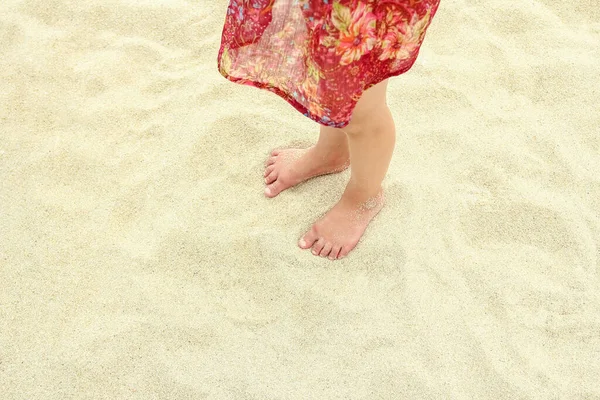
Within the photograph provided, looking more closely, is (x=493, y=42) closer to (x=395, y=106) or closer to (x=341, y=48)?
(x=395, y=106)

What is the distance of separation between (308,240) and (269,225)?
0.39 feet

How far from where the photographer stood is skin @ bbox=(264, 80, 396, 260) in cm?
112

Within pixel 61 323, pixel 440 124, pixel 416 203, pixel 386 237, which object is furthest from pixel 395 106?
pixel 61 323

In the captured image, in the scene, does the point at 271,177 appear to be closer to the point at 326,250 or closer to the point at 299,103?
the point at 326,250

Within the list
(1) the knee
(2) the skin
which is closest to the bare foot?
(2) the skin

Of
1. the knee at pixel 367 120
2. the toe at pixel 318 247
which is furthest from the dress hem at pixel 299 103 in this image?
the toe at pixel 318 247

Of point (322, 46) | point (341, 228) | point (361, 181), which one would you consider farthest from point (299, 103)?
point (341, 228)

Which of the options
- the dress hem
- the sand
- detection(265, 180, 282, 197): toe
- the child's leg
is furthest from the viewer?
detection(265, 180, 282, 197): toe

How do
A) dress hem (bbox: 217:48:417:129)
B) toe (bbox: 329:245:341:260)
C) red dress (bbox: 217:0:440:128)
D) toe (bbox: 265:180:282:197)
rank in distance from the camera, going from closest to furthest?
red dress (bbox: 217:0:440:128) < dress hem (bbox: 217:48:417:129) < toe (bbox: 329:245:341:260) < toe (bbox: 265:180:282:197)

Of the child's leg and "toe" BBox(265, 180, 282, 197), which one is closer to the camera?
the child's leg

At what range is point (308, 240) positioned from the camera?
1.38 meters

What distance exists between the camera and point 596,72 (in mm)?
1715

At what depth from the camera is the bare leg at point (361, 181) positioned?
1.06 m

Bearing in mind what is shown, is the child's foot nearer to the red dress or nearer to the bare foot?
the bare foot
